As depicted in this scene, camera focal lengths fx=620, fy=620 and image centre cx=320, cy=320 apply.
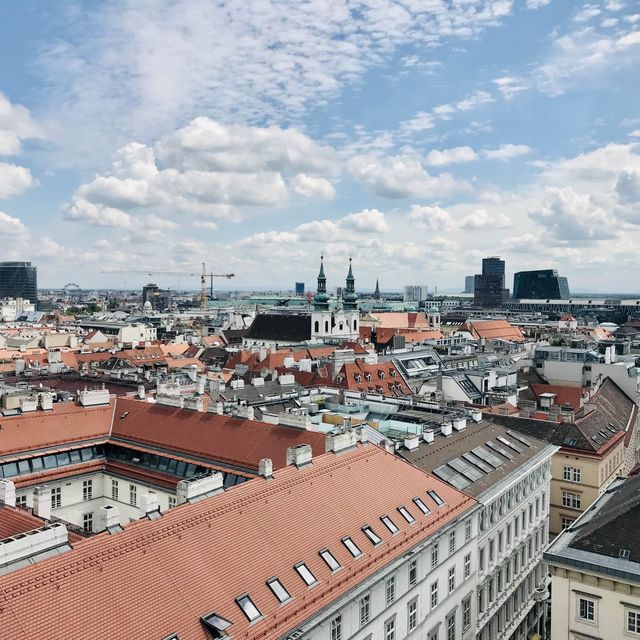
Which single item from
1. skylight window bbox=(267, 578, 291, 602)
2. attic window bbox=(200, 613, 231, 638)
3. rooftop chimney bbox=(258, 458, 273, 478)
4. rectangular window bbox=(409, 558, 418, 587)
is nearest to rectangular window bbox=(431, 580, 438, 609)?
rectangular window bbox=(409, 558, 418, 587)

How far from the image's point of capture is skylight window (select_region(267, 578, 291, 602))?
929 inches

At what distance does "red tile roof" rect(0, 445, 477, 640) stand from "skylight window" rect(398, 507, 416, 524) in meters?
0.31

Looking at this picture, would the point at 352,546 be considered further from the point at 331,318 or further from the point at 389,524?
the point at 331,318

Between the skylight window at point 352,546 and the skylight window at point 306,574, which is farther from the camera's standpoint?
the skylight window at point 352,546

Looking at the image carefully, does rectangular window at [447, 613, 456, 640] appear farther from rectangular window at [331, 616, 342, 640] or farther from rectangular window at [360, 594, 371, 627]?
rectangular window at [331, 616, 342, 640]

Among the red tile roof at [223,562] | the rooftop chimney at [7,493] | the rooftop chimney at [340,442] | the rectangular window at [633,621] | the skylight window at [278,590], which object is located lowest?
the rectangular window at [633,621]

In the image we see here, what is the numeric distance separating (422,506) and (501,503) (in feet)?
36.0

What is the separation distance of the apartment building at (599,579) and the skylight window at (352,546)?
10.2 metres

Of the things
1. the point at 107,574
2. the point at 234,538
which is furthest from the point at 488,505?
the point at 107,574

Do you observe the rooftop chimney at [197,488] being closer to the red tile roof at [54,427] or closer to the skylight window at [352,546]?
the skylight window at [352,546]

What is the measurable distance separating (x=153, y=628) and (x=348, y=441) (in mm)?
18020

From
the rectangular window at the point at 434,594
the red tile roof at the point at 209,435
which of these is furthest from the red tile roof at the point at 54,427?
the rectangular window at the point at 434,594

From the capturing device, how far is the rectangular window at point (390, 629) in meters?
29.3

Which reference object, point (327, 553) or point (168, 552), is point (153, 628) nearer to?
point (168, 552)
